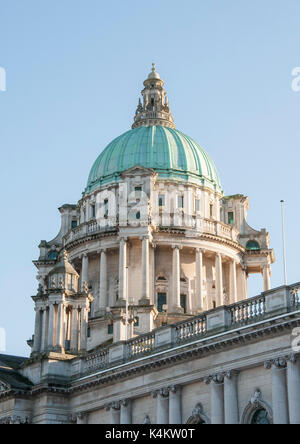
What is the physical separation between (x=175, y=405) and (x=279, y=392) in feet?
25.4

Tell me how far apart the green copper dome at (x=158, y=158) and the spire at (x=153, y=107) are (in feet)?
4.78

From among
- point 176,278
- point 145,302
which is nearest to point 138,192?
point 176,278

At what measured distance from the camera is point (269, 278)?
2992 inches

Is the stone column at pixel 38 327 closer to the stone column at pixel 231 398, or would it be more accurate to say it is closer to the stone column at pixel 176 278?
the stone column at pixel 176 278

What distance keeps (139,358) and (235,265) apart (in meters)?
28.4

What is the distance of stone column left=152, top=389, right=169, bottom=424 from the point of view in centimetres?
4512

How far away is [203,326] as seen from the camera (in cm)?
4469

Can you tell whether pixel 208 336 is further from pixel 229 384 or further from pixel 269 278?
pixel 269 278

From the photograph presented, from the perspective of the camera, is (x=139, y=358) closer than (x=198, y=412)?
No

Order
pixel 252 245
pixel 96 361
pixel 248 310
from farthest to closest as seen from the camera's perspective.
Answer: pixel 252 245 → pixel 96 361 → pixel 248 310

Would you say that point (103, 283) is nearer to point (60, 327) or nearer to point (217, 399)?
point (60, 327)

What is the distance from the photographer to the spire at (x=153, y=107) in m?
80.5
